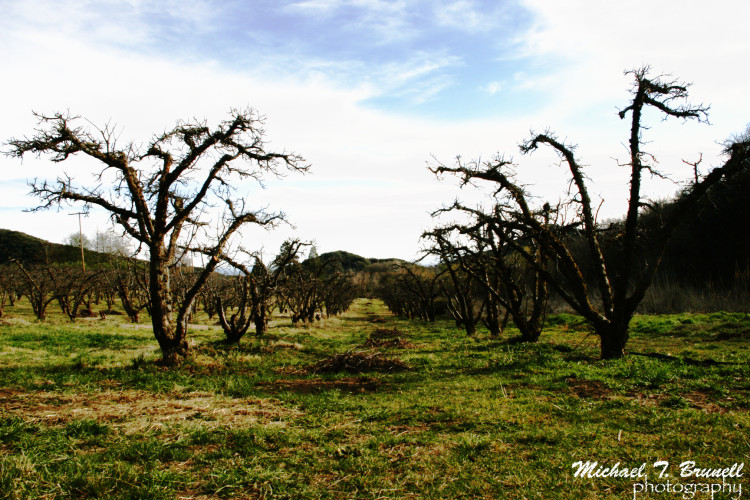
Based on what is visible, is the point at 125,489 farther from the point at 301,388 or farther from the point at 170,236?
the point at 170,236

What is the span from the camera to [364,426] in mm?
6137

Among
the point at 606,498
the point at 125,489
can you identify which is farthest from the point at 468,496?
the point at 125,489

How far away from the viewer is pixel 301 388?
9.20 meters

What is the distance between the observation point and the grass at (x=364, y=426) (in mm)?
4125

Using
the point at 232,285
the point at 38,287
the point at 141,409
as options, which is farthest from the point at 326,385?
the point at 38,287

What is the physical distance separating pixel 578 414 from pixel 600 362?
17.0 feet

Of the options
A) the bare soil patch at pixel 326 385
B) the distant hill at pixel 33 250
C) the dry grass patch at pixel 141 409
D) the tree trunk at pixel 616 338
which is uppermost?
the distant hill at pixel 33 250

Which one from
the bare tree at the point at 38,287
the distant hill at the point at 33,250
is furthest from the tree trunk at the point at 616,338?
the distant hill at the point at 33,250

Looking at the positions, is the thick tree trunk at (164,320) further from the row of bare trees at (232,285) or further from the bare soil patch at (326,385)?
the bare soil patch at (326,385)

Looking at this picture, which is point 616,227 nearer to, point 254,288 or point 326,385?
point 326,385

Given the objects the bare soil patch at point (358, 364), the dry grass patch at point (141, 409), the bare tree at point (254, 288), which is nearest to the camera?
the dry grass patch at point (141, 409)

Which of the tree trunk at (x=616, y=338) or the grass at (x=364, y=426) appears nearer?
the grass at (x=364, y=426)

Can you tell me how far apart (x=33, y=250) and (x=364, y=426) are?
365 ft

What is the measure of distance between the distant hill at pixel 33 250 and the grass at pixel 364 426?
89533 millimetres
